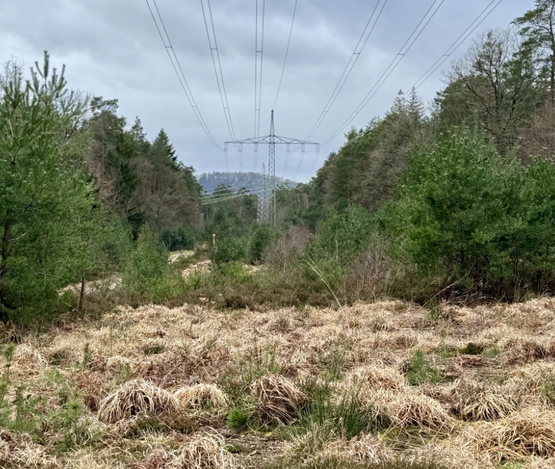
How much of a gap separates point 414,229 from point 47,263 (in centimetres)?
883

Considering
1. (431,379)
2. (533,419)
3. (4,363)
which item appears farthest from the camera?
(4,363)

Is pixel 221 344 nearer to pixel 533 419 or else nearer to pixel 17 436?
pixel 17 436

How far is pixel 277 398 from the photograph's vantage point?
191 inches

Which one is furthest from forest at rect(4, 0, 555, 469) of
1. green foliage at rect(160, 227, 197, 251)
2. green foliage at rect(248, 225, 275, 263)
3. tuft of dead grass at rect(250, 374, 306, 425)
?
green foliage at rect(160, 227, 197, 251)

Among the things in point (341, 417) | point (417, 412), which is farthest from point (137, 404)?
point (417, 412)

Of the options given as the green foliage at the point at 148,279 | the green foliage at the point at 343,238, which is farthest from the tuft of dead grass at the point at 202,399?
the green foliage at the point at 343,238

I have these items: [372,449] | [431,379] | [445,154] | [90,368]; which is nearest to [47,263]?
[90,368]

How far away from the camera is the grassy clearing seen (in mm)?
3723

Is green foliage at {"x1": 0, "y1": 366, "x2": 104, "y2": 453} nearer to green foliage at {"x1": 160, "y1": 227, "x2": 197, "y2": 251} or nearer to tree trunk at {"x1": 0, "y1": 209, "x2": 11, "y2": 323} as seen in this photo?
tree trunk at {"x1": 0, "y1": 209, "x2": 11, "y2": 323}

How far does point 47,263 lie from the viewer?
10641 mm

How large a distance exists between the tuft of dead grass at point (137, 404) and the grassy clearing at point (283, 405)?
0.01 metres

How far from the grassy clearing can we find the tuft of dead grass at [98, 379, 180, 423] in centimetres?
1

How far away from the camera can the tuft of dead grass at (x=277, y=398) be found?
4727 millimetres

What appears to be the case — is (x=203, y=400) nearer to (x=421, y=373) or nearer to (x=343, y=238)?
(x=421, y=373)
